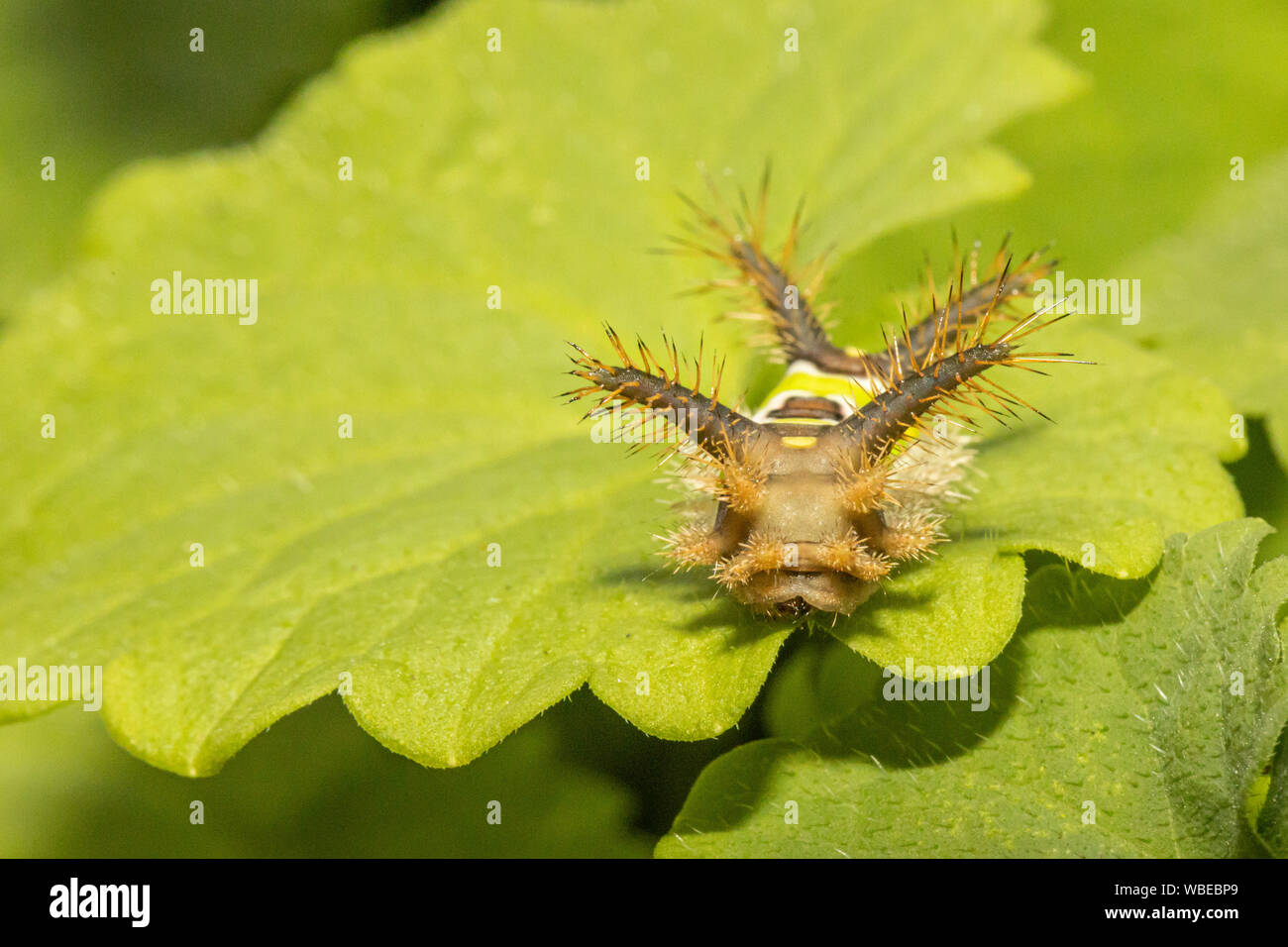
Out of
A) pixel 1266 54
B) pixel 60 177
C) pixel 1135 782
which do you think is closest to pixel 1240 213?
pixel 1266 54

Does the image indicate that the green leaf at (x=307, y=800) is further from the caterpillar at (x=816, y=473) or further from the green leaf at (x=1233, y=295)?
the green leaf at (x=1233, y=295)

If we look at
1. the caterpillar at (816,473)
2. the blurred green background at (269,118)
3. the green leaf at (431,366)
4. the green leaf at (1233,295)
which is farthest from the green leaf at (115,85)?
the caterpillar at (816,473)

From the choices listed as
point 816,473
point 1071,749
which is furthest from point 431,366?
point 1071,749

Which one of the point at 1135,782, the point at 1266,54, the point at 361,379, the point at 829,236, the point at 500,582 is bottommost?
the point at 1135,782

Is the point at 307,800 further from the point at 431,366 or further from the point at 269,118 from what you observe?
the point at 269,118

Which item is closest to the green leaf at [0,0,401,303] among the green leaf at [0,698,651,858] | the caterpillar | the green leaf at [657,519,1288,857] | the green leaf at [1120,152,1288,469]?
the green leaf at [0,698,651,858]
